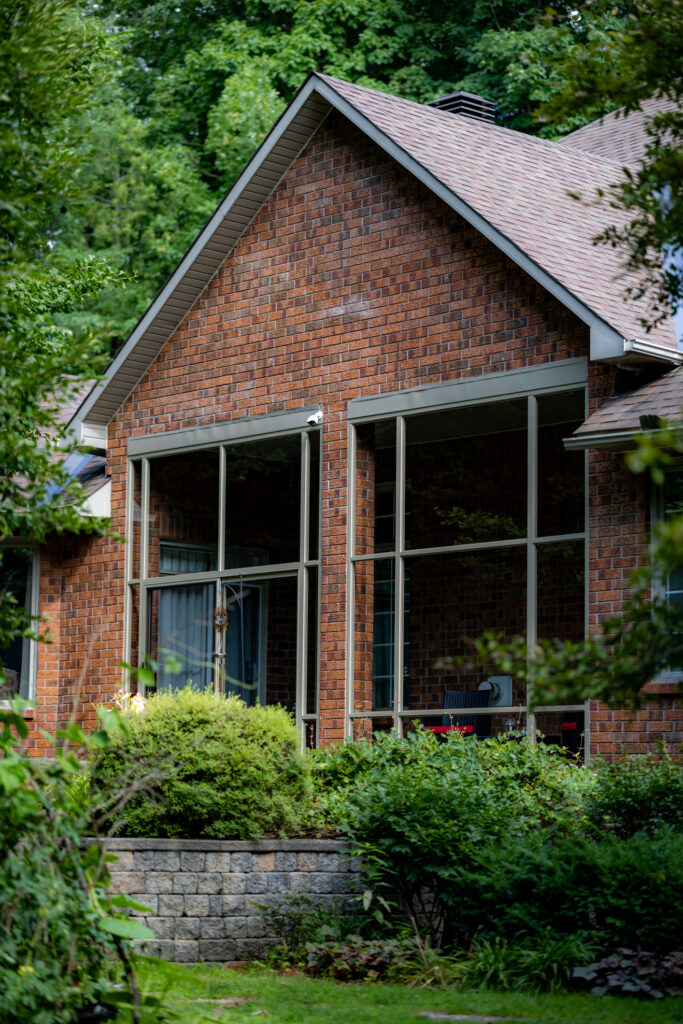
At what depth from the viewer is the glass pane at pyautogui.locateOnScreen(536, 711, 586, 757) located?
12391mm

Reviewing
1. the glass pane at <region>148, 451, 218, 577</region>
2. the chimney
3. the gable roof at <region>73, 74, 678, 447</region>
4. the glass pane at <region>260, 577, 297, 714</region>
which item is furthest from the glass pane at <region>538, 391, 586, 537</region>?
the chimney

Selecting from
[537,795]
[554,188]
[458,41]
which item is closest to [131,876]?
[537,795]

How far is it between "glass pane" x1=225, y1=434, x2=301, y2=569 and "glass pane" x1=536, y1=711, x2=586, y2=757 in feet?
12.1

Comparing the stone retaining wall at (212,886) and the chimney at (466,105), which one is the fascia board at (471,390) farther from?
the chimney at (466,105)

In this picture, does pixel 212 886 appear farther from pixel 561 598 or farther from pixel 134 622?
pixel 561 598

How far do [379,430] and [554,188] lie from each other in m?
3.22

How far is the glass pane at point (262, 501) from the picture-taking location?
48.3 feet

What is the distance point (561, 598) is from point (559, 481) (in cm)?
131

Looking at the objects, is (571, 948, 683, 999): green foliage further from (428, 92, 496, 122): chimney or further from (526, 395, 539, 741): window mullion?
(428, 92, 496, 122): chimney

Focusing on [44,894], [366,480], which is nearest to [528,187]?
[366,480]

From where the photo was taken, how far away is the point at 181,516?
1589cm

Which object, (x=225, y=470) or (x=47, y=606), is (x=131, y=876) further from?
(x=47, y=606)

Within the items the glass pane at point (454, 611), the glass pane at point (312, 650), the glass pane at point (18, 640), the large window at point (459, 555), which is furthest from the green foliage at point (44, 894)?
the glass pane at point (18, 640)

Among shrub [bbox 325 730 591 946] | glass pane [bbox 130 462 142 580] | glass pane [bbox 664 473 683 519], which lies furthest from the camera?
glass pane [bbox 130 462 142 580]
